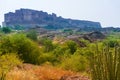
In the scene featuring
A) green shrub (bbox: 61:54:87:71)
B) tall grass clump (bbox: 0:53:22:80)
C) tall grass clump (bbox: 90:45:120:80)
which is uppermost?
tall grass clump (bbox: 90:45:120:80)

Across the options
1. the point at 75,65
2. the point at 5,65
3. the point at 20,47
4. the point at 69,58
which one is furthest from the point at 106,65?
the point at 20,47

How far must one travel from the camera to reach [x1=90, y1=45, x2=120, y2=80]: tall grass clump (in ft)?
27.6

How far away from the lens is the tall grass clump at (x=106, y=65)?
27.6 feet

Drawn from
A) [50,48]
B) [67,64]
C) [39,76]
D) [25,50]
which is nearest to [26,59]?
[25,50]

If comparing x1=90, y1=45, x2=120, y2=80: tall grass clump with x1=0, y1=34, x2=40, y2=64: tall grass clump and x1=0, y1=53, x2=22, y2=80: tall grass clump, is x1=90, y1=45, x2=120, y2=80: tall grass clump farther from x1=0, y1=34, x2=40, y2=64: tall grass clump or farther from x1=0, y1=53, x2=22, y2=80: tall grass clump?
x1=0, y1=34, x2=40, y2=64: tall grass clump

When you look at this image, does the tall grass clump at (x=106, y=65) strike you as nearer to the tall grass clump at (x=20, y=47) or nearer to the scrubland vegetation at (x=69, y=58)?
the scrubland vegetation at (x=69, y=58)

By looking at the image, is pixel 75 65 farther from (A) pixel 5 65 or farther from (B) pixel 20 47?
(A) pixel 5 65

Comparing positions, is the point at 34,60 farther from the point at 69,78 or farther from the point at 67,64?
the point at 69,78

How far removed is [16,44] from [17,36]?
154cm

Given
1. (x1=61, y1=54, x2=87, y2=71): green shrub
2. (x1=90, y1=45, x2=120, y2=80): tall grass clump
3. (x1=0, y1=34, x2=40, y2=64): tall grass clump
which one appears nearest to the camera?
(x1=90, y1=45, x2=120, y2=80): tall grass clump

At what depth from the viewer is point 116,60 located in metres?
8.45

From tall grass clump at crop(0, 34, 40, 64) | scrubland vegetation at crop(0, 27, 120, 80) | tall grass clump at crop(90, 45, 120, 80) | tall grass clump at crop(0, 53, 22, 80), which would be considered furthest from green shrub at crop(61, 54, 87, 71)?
tall grass clump at crop(90, 45, 120, 80)

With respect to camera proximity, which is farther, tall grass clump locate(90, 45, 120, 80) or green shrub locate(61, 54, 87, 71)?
green shrub locate(61, 54, 87, 71)

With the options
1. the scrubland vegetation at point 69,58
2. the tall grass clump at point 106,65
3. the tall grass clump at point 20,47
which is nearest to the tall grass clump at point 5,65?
the scrubland vegetation at point 69,58
